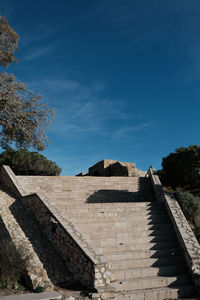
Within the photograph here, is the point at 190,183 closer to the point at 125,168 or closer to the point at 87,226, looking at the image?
the point at 125,168

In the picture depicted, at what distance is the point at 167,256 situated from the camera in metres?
8.45

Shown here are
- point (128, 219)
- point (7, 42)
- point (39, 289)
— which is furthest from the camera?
point (7, 42)

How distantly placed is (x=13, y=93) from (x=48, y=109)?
231 cm

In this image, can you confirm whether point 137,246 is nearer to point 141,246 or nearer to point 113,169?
point 141,246

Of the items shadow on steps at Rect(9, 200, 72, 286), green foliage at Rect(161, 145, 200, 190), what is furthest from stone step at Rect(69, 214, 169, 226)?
green foliage at Rect(161, 145, 200, 190)

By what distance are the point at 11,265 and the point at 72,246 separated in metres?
1.69

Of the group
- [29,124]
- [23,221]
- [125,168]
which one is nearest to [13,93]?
[29,124]

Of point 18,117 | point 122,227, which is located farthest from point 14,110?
point 122,227

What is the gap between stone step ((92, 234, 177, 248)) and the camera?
8489 mm

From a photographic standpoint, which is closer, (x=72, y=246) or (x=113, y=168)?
(x=72, y=246)

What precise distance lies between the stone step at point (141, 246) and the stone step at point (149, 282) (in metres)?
1.27

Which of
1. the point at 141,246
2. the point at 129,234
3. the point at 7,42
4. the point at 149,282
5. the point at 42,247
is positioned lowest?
the point at 149,282

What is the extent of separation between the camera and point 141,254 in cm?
820

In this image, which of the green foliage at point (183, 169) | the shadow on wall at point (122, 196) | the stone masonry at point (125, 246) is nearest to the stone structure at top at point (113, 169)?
the green foliage at point (183, 169)
